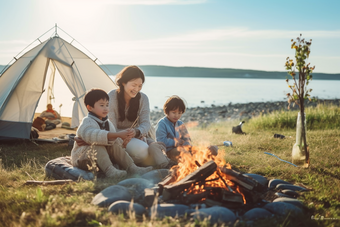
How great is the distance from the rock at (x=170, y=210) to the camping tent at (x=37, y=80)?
4.93m

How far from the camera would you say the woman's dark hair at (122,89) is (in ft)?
16.6

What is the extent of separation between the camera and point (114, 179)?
423cm

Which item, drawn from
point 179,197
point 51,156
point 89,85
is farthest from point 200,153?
point 89,85

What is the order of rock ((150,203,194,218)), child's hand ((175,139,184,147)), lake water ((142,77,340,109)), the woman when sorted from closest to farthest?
rock ((150,203,194,218)) < the woman < child's hand ((175,139,184,147)) < lake water ((142,77,340,109))

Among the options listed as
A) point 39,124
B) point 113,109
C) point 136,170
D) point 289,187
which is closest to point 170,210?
point 136,170

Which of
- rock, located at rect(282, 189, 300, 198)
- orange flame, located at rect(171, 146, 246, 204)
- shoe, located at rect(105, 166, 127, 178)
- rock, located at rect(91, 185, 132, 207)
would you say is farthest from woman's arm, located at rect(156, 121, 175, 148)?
rock, located at rect(282, 189, 300, 198)

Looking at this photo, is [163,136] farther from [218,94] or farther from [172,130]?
[218,94]

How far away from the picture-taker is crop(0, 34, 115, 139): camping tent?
699 centimetres

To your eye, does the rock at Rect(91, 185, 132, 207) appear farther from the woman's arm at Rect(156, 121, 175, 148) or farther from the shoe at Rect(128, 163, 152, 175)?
the woman's arm at Rect(156, 121, 175, 148)

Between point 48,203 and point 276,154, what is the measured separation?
173 inches

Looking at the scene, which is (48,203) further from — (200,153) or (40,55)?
(40,55)

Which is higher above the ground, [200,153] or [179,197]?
[200,153]

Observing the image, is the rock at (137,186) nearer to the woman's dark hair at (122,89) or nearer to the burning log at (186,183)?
the burning log at (186,183)

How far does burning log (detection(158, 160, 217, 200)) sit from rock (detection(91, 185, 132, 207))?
0.41m
